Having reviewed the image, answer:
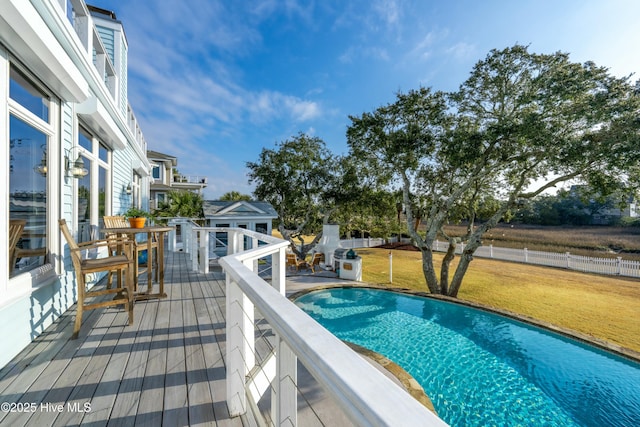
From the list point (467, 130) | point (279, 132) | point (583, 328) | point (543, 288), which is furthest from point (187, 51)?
point (543, 288)

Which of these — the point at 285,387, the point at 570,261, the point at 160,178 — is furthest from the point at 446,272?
the point at 160,178

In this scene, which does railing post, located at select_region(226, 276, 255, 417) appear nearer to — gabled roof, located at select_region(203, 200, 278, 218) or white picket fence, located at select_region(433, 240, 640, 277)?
gabled roof, located at select_region(203, 200, 278, 218)

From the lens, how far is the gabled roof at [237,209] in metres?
14.3

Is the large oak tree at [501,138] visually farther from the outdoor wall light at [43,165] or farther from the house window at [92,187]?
the outdoor wall light at [43,165]

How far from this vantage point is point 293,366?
103 cm

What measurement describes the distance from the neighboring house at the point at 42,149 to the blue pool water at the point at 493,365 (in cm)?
522

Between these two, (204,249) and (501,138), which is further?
(501,138)

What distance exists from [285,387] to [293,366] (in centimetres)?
11

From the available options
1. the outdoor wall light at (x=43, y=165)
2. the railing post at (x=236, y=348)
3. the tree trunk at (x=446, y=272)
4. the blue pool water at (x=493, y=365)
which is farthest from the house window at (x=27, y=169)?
the tree trunk at (x=446, y=272)

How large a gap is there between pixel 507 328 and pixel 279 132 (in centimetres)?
1504

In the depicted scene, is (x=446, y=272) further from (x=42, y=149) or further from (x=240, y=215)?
(x=42, y=149)

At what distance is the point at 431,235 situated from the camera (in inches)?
415

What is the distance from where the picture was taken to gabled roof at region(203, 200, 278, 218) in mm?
14281

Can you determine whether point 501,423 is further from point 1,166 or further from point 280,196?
point 280,196
